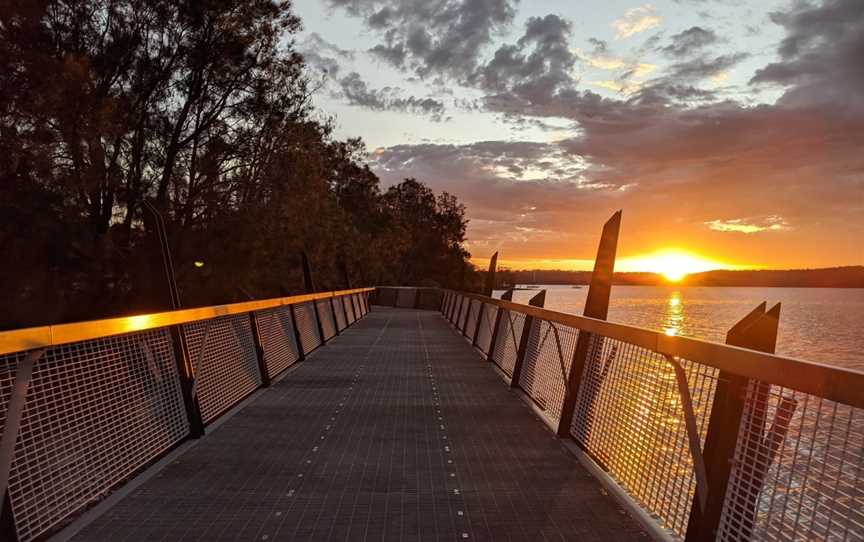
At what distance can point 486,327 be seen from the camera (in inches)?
561

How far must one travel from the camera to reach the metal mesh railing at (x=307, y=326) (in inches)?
513

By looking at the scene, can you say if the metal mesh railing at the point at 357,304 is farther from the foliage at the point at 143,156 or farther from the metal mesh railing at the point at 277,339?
the metal mesh railing at the point at 277,339

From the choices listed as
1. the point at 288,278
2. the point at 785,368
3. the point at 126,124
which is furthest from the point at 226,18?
the point at 785,368

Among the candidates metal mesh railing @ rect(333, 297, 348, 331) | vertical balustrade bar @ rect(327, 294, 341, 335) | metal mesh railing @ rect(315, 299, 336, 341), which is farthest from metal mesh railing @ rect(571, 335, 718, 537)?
metal mesh railing @ rect(333, 297, 348, 331)

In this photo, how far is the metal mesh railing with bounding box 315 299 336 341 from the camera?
16250mm

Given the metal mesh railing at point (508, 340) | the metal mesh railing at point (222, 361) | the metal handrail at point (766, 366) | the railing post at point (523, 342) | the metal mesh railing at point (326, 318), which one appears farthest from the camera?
the metal mesh railing at point (326, 318)

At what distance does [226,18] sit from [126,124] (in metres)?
6.44

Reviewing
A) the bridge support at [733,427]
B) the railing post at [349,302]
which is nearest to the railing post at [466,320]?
the railing post at [349,302]

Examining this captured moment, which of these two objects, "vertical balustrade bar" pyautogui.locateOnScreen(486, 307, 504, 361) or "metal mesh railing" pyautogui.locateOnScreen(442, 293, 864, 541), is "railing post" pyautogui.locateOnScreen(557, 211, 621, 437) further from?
"vertical balustrade bar" pyautogui.locateOnScreen(486, 307, 504, 361)

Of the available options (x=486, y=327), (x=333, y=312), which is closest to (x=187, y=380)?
(x=486, y=327)

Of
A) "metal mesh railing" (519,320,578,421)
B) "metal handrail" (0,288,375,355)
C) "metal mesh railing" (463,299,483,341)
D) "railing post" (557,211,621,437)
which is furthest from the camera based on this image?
"metal mesh railing" (463,299,483,341)

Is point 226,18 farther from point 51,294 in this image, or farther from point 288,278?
point 288,278

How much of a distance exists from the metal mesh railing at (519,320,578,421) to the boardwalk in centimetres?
29

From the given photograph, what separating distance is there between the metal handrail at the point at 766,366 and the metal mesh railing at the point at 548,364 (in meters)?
2.30
